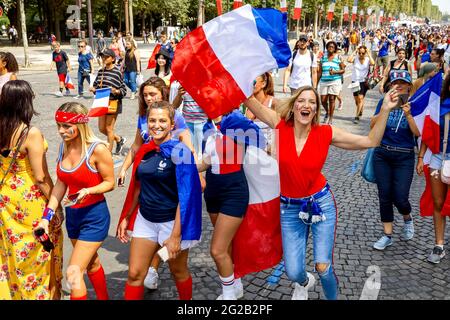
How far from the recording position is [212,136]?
3.72 meters

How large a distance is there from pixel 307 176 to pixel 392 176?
72.1 inches

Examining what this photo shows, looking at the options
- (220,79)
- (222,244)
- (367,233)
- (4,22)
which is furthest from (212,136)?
(4,22)

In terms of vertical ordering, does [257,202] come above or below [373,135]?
below

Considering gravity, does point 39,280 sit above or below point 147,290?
above

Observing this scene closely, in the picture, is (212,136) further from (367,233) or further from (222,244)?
(367,233)

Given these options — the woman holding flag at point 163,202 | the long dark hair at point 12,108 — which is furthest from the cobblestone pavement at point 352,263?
the long dark hair at point 12,108

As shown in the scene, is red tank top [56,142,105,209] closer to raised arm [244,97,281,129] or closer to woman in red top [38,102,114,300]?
woman in red top [38,102,114,300]

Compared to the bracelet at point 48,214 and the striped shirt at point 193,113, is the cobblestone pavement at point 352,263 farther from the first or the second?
Answer: the striped shirt at point 193,113

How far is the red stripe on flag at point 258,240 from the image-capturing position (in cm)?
367

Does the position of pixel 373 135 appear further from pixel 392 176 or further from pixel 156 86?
pixel 156 86

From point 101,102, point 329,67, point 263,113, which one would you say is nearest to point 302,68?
point 329,67

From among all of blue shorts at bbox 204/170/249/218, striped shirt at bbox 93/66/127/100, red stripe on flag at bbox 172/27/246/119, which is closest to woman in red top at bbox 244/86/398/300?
blue shorts at bbox 204/170/249/218

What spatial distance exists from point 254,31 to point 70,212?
1.87 meters

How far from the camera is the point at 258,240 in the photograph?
12.3ft
